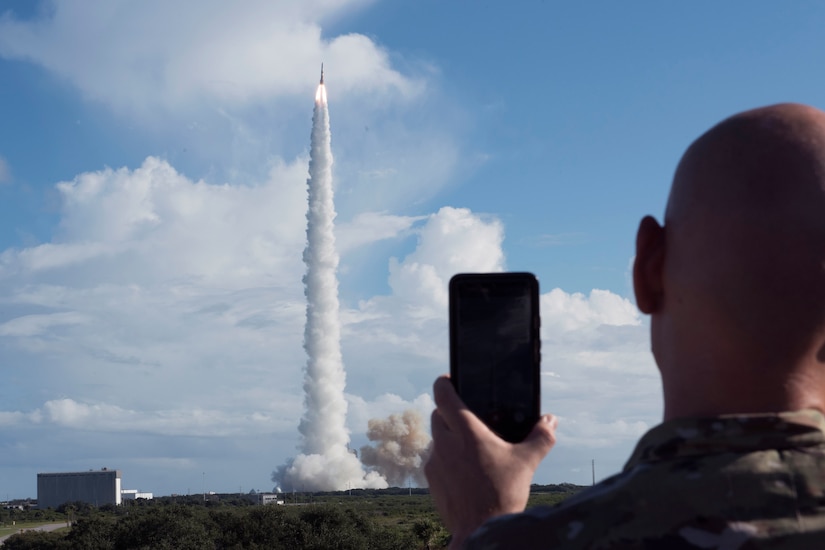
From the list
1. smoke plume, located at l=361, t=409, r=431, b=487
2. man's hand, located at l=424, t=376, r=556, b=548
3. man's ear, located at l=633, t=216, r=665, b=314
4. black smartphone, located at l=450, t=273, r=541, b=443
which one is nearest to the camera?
man's ear, located at l=633, t=216, r=665, b=314

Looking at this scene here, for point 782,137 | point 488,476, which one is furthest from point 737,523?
point 782,137

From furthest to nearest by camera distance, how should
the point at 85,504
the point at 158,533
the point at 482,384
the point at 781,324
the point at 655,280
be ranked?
the point at 85,504, the point at 158,533, the point at 482,384, the point at 655,280, the point at 781,324

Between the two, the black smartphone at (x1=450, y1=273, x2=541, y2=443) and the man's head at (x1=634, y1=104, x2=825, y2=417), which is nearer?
the man's head at (x1=634, y1=104, x2=825, y2=417)

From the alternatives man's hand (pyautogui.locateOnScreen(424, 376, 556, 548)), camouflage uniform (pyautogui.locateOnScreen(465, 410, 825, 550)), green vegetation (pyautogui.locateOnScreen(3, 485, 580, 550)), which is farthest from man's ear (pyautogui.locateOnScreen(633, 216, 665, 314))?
green vegetation (pyautogui.locateOnScreen(3, 485, 580, 550))

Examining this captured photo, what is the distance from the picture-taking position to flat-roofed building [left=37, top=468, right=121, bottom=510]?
12612 centimetres

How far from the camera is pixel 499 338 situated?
2.47 m

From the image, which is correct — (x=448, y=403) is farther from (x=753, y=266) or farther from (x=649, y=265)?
(x=753, y=266)

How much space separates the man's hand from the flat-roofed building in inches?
5194

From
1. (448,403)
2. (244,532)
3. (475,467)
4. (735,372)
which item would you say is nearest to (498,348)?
(448,403)

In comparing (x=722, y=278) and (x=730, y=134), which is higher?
(x=730, y=134)

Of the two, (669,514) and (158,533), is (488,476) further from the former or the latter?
(158,533)

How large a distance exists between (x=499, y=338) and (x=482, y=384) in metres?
0.14

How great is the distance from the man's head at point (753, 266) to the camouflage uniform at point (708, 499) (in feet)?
0.27

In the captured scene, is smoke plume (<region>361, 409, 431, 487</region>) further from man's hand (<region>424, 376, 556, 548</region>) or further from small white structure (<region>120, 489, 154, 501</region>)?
man's hand (<region>424, 376, 556, 548</region>)
